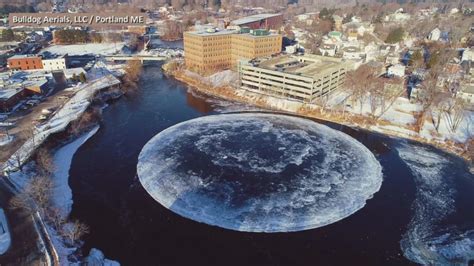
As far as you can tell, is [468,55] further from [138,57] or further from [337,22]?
[138,57]

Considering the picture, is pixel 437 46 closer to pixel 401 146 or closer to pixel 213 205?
pixel 401 146

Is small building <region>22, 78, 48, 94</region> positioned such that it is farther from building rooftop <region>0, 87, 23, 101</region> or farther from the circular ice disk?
the circular ice disk

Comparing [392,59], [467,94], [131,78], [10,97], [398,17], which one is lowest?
[467,94]

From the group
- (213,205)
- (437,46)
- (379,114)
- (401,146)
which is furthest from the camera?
(437,46)

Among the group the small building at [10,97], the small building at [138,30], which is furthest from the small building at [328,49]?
the small building at [138,30]

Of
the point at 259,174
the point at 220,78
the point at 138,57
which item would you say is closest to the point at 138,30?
the point at 138,57

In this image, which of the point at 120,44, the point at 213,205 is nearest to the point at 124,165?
the point at 213,205

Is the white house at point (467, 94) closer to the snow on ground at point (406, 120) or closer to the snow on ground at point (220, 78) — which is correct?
the snow on ground at point (406, 120)
